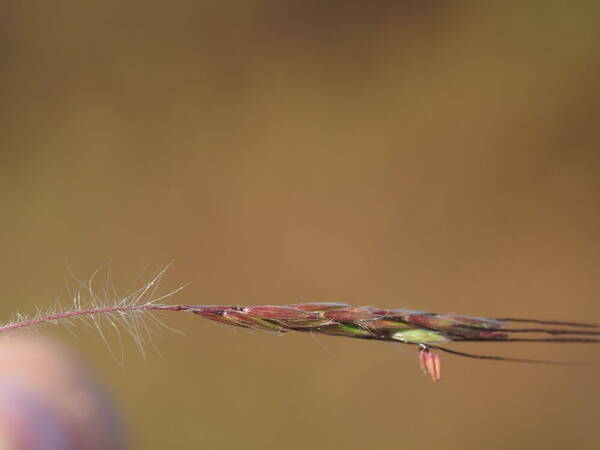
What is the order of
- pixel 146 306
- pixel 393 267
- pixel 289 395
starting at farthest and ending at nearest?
pixel 393 267 → pixel 289 395 → pixel 146 306

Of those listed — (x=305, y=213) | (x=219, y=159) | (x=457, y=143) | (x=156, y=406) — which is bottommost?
(x=156, y=406)

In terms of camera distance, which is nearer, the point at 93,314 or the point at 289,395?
the point at 93,314

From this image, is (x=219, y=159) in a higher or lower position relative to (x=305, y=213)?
higher

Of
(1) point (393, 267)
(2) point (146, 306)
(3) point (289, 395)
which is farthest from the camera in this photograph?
(1) point (393, 267)

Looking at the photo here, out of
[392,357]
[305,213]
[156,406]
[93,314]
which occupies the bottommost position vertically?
[156,406]

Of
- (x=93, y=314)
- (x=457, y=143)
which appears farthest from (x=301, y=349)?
(x=93, y=314)

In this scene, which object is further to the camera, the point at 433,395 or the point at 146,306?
the point at 433,395

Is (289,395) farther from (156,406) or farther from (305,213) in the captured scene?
(305,213)

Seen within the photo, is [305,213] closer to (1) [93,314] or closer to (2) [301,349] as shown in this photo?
(2) [301,349]

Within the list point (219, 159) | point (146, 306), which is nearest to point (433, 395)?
point (219, 159)
